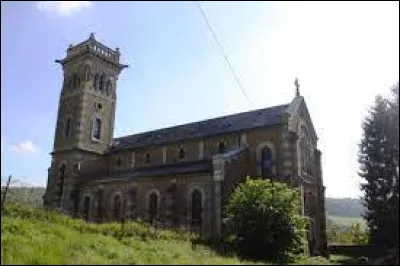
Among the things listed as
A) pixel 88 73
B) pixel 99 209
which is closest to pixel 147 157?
pixel 99 209

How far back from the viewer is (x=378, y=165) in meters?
23.8

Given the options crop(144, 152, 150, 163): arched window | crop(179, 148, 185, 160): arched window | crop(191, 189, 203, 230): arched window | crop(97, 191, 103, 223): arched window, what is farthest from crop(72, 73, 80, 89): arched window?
crop(191, 189, 203, 230): arched window

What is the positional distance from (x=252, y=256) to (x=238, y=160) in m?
10.7

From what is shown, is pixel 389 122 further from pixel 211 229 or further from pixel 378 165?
pixel 211 229

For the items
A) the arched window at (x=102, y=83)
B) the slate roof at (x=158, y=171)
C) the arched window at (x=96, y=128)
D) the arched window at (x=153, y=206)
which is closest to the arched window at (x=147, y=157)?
the slate roof at (x=158, y=171)

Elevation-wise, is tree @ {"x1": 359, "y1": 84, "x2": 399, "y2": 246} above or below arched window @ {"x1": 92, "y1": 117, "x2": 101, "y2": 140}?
below

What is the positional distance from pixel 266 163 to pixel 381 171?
9329 millimetres

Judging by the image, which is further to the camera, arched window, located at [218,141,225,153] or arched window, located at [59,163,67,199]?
arched window, located at [59,163,67,199]

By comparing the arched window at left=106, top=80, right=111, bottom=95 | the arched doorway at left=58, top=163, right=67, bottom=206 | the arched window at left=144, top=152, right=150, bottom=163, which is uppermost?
the arched window at left=106, top=80, right=111, bottom=95

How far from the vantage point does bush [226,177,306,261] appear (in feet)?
68.7

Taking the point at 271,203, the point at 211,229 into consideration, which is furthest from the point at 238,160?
the point at 271,203

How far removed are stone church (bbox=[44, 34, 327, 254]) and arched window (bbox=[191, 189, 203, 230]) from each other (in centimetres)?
7

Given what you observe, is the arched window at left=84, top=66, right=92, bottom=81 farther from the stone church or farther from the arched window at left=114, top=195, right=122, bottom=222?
the arched window at left=114, top=195, right=122, bottom=222

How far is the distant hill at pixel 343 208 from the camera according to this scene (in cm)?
13125
